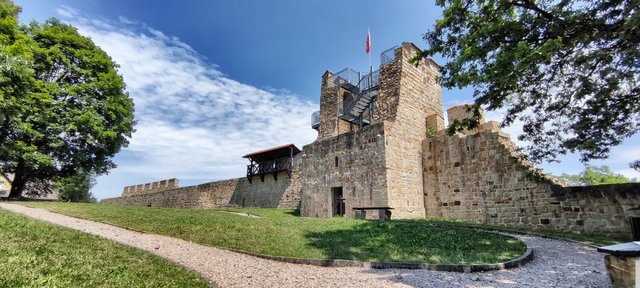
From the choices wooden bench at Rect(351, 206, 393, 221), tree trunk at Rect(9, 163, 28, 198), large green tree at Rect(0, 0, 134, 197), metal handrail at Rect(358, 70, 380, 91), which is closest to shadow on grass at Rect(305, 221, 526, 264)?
wooden bench at Rect(351, 206, 393, 221)

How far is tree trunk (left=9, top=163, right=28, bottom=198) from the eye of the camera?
57.4 feet

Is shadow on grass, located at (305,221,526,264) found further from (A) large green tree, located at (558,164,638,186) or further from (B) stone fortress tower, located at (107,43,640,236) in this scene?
(A) large green tree, located at (558,164,638,186)

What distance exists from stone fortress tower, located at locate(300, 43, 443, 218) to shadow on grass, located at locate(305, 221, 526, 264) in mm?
4506

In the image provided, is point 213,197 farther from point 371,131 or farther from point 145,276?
point 145,276

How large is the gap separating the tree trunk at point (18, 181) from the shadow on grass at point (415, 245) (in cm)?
1911

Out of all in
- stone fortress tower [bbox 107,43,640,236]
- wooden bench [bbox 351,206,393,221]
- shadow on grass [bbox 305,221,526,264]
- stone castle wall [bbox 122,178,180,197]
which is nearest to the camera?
shadow on grass [bbox 305,221,526,264]

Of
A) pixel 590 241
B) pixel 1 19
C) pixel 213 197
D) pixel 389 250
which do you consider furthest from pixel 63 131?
pixel 590 241

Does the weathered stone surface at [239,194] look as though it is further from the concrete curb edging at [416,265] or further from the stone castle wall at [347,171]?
the concrete curb edging at [416,265]

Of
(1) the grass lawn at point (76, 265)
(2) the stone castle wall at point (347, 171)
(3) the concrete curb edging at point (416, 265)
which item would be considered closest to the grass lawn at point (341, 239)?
(3) the concrete curb edging at point (416, 265)

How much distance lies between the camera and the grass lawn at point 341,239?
19.6 ft

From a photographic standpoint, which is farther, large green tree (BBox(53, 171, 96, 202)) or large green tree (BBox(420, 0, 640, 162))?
large green tree (BBox(53, 171, 96, 202))

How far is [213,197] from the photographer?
26547 mm

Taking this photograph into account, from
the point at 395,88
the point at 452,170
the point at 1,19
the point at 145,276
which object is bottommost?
the point at 145,276

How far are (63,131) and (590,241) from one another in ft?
72.8
